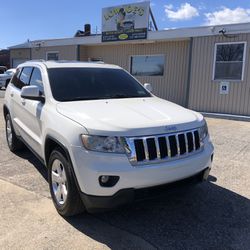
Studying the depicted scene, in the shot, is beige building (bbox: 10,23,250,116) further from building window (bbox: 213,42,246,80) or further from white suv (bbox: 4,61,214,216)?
white suv (bbox: 4,61,214,216)

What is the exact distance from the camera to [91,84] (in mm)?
4785

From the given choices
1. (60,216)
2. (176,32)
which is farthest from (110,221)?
(176,32)

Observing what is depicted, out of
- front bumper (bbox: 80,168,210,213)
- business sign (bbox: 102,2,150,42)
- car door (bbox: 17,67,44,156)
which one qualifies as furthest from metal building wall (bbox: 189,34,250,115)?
front bumper (bbox: 80,168,210,213)

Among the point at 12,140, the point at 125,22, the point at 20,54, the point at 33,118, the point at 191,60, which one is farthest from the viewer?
the point at 20,54

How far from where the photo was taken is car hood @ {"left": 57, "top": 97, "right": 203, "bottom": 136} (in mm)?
3316

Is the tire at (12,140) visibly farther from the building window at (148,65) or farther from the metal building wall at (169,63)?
the building window at (148,65)

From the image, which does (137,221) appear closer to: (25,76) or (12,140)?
(25,76)

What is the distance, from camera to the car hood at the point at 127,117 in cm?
332

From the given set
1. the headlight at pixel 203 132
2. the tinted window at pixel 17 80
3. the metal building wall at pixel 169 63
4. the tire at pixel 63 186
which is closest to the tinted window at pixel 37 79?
the tinted window at pixel 17 80

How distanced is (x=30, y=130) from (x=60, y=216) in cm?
163

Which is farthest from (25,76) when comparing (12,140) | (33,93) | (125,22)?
(125,22)

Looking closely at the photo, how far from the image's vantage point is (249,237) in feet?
11.2

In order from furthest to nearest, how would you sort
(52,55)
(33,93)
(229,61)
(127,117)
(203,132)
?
(52,55)
(229,61)
(33,93)
(203,132)
(127,117)

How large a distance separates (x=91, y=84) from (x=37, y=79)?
87cm
